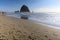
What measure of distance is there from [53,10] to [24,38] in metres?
2.36

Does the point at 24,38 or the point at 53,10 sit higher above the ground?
the point at 53,10

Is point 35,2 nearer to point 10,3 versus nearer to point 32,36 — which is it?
point 10,3

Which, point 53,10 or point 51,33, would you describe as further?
point 53,10

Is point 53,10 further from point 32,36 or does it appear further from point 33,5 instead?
point 32,36

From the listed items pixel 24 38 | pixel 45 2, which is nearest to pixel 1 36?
pixel 24 38

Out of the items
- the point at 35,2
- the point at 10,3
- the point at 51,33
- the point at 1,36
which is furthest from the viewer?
the point at 10,3

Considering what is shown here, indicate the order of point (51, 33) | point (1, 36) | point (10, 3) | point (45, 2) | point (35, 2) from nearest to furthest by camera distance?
point (1, 36) → point (51, 33) → point (45, 2) → point (35, 2) → point (10, 3)

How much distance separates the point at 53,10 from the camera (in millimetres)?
4824

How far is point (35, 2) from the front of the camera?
5.01m

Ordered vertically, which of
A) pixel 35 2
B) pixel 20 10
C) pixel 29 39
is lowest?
pixel 29 39

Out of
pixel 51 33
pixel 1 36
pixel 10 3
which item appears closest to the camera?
pixel 1 36

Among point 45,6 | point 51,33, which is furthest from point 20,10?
point 51,33

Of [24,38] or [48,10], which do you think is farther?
[48,10]

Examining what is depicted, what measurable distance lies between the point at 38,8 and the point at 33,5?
0.25 meters
